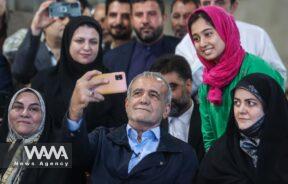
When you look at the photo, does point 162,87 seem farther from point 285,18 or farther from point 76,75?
point 285,18

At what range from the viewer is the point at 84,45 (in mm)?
6332

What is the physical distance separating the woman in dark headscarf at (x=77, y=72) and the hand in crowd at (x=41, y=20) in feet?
1.13

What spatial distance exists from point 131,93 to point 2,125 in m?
1.03

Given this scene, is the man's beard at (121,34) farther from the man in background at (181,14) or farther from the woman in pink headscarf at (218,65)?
the woman in pink headscarf at (218,65)

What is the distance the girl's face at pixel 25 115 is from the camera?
5.61 m

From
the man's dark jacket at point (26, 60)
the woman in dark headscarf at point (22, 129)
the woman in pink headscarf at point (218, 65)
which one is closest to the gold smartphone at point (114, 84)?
the woman in dark headscarf at point (22, 129)

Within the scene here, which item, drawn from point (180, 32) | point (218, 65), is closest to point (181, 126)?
point (218, 65)

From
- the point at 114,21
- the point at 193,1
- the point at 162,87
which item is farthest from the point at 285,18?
the point at 162,87

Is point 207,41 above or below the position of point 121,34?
above

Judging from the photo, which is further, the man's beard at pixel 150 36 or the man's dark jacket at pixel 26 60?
the man's beard at pixel 150 36

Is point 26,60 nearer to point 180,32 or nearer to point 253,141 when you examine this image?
point 180,32

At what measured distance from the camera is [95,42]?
639 cm

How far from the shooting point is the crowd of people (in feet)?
16.7

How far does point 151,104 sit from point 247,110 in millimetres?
634
